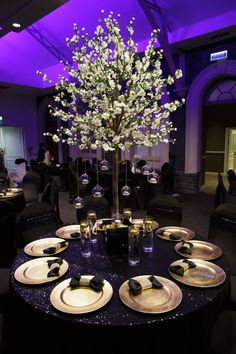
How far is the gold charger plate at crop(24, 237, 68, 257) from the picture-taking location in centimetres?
193

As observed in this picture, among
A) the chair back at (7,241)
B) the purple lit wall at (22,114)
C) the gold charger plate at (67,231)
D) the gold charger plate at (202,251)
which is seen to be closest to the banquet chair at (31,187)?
the chair back at (7,241)

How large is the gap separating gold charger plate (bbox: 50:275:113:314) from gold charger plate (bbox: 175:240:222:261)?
0.68m

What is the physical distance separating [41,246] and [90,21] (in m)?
6.94

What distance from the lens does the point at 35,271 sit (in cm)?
168

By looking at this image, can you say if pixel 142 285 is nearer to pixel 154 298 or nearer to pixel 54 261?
pixel 154 298

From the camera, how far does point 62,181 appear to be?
8.59 m

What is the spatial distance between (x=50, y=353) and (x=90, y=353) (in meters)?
0.27

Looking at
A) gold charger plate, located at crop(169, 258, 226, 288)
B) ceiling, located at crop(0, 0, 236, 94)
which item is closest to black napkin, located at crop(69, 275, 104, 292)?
gold charger plate, located at crop(169, 258, 226, 288)

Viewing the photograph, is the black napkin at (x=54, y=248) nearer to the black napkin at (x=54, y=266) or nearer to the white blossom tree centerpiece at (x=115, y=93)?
the black napkin at (x=54, y=266)

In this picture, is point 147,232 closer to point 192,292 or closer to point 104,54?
point 192,292

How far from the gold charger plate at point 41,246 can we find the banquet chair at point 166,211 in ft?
3.86

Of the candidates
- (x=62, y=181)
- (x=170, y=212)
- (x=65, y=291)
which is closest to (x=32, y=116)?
(x=62, y=181)

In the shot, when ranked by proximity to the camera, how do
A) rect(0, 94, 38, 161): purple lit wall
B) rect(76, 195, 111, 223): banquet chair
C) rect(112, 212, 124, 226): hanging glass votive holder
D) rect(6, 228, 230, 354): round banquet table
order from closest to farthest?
rect(6, 228, 230, 354): round banquet table → rect(112, 212, 124, 226): hanging glass votive holder → rect(76, 195, 111, 223): banquet chair → rect(0, 94, 38, 161): purple lit wall

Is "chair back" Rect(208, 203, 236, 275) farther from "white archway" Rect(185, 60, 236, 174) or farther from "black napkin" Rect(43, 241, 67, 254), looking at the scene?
"white archway" Rect(185, 60, 236, 174)
